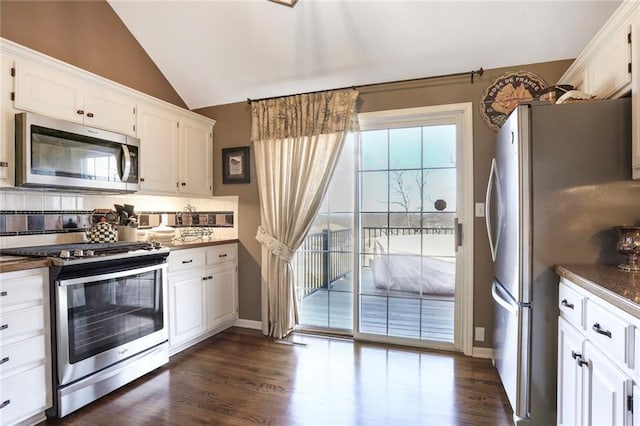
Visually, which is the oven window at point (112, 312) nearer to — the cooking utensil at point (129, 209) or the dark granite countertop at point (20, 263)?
the dark granite countertop at point (20, 263)

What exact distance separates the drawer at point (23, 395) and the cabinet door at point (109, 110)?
5.50ft

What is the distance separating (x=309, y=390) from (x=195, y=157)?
2467 millimetres

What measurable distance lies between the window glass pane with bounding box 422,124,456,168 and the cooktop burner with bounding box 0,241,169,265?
A: 2358mm

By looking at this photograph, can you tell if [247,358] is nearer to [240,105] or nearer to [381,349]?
[381,349]

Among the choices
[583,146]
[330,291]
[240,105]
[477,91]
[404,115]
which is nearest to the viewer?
[583,146]

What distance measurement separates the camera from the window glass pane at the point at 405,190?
9.81 feet

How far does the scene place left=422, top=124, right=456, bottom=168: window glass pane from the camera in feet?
9.53

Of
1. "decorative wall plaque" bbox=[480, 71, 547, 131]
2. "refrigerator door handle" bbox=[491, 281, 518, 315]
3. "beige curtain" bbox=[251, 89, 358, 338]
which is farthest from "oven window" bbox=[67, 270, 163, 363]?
"decorative wall plaque" bbox=[480, 71, 547, 131]

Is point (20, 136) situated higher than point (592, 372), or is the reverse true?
point (20, 136)

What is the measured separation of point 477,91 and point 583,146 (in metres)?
1.23

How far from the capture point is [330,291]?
3320 millimetres

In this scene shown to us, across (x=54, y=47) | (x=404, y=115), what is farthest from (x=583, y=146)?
(x=54, y=47)

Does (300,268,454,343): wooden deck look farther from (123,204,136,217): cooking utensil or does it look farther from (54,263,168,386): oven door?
(123,204,136,217): cooking utensil

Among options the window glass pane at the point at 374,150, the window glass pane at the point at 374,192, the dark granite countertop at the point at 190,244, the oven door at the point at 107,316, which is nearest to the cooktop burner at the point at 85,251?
the oven door at the point at 107,316
